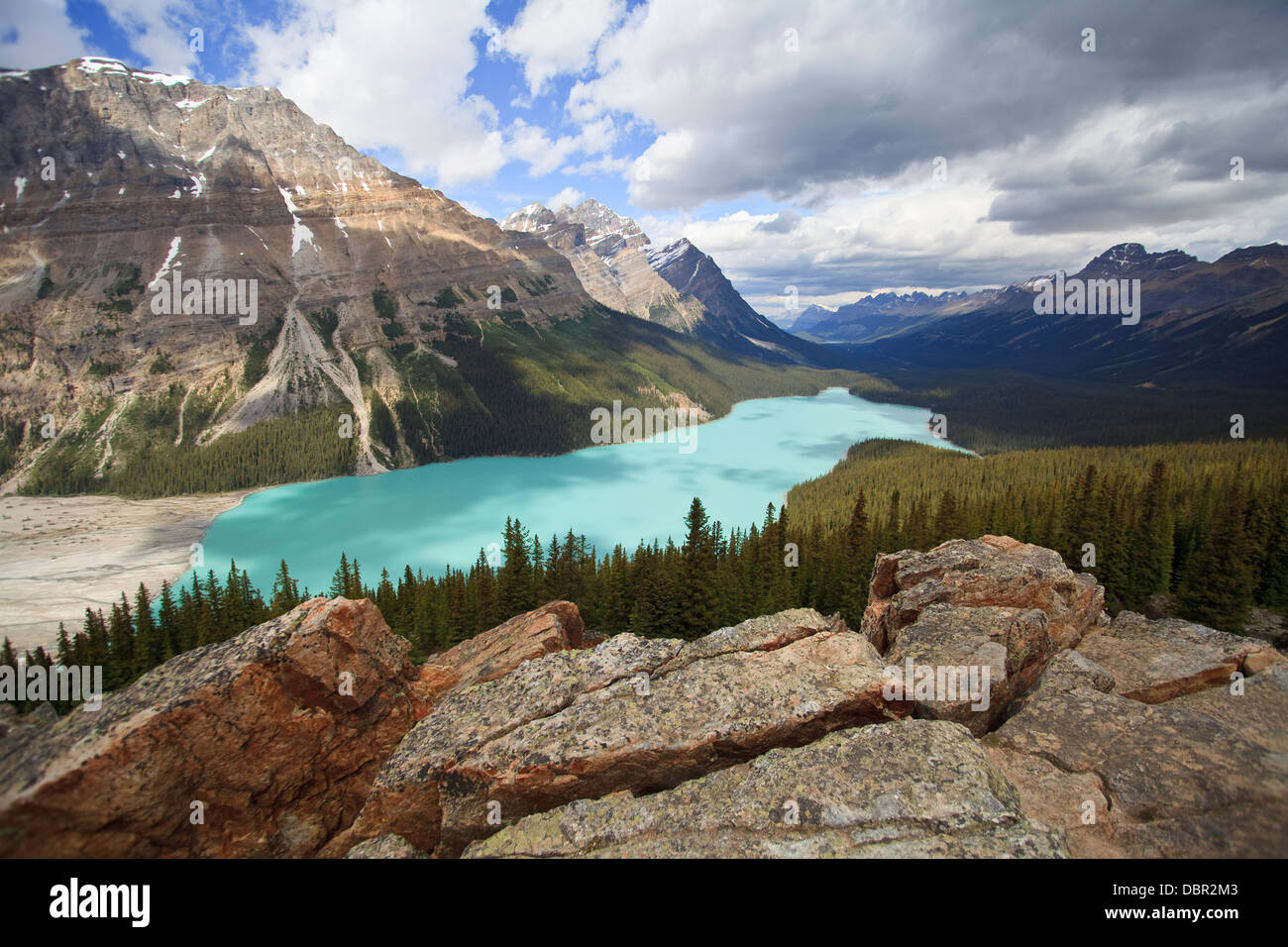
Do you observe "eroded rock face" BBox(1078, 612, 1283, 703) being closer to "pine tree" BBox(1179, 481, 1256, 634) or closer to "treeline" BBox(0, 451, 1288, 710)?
"treeline" BBox(0, 451, 1288, 710)

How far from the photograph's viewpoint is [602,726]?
436 inches

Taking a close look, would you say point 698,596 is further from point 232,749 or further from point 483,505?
point 483,505

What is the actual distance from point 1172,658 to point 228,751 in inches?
977

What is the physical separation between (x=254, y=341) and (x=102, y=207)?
171 ft

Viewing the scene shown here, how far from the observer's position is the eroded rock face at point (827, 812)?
8.17 meters

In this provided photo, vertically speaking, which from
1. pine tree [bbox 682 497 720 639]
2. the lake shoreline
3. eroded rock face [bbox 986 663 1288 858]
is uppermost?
eroded rock face [bbox 986 663 1288 858]

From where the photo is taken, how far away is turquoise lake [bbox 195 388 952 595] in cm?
7994

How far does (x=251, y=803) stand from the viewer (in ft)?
38.5

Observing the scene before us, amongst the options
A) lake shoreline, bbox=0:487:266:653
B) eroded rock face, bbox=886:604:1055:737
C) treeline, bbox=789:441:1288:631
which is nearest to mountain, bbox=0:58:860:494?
lake shoreline, bbox=0:487:266:653

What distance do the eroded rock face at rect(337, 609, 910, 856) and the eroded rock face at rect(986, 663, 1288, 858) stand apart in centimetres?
275

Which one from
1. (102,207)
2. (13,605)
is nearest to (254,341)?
(102,207)

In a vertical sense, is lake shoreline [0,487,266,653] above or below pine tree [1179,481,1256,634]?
below

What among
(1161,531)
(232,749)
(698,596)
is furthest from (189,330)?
(1161,531)
